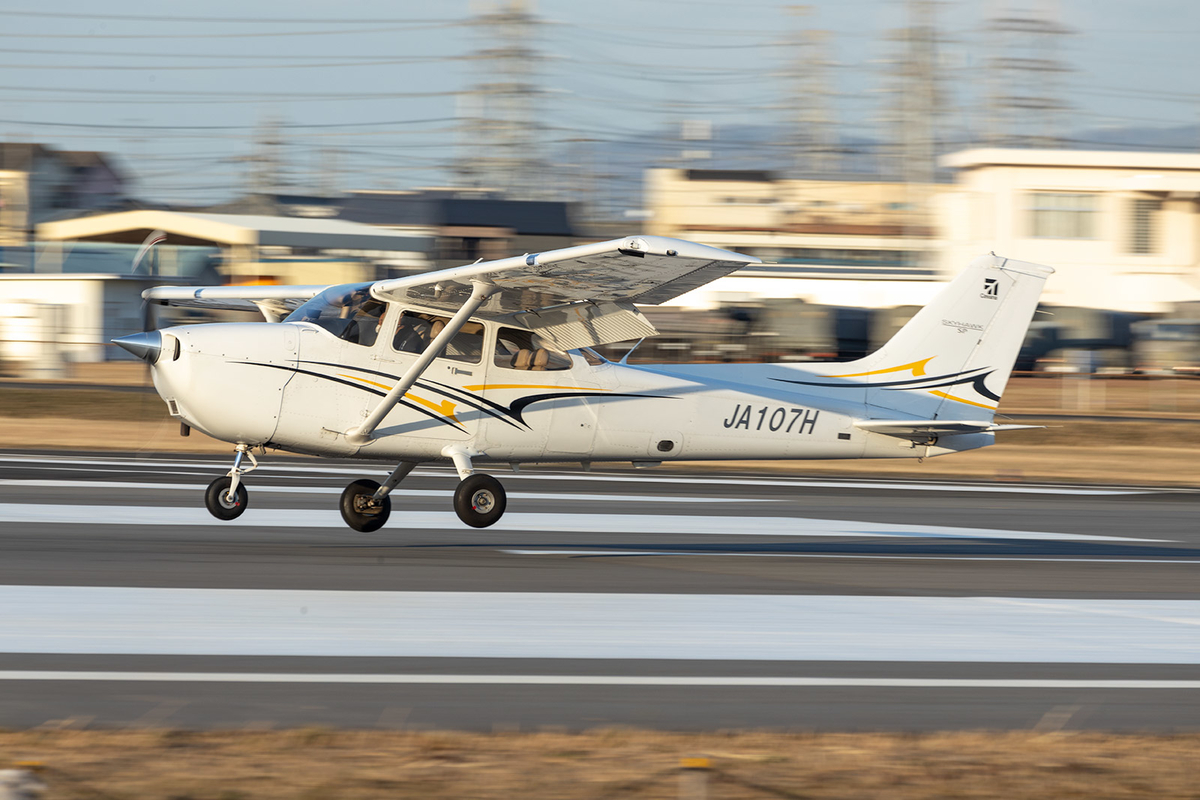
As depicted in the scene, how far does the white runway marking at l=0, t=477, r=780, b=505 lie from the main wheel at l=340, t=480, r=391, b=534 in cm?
472

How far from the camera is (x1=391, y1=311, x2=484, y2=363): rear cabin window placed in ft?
37.2

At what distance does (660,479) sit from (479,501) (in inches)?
356

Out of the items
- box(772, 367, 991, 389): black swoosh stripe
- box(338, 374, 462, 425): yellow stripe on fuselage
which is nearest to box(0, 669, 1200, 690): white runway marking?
box(338, 374, 462, 425): yellow stripe on fuselage

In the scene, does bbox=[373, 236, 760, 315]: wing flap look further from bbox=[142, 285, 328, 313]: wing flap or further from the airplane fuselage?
bbox=[142, 285, 328, 313]: wing flap

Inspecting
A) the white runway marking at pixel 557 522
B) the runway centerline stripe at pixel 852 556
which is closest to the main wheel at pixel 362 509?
the runway centerline stripe at pixel 852 556

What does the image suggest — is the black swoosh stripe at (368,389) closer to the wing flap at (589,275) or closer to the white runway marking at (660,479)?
the wing flap at (589,275)

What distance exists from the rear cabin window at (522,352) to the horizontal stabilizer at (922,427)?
327cm

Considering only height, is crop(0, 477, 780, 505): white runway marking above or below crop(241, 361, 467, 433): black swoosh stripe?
below

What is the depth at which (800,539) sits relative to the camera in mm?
13836

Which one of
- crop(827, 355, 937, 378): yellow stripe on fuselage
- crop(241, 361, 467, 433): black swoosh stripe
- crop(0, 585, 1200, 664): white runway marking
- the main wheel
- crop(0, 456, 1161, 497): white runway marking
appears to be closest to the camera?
crop(0, 585, 1200, 664): white runway marking

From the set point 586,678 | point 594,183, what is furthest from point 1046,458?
point 594,183

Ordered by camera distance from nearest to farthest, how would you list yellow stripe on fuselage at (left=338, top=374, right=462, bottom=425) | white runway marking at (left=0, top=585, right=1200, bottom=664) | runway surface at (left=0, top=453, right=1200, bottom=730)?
runway surface at (left=0, top=453, right=1200, bottom=730) → white runway marking at (left=0, top=585, right=1200, bottom=664) → yellow stripe on fuselage at (left=338, top=374, right=462, bottom=425)

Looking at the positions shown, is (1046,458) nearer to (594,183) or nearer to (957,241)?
(957,241)

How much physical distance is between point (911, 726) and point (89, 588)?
638 cm
